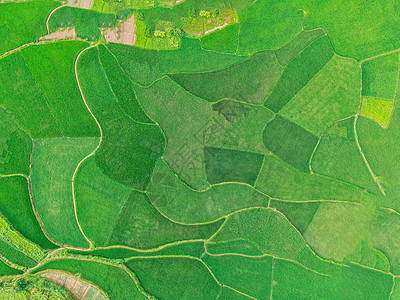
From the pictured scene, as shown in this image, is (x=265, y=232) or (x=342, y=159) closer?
(x=265, y=232)

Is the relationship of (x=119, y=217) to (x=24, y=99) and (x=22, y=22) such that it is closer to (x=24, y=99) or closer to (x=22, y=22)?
(x=24, y=99)

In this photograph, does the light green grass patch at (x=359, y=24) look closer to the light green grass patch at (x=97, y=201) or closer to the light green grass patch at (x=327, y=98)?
the light green grass patch at (x=327, y=98)

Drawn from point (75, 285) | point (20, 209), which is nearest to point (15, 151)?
point (20, 209)

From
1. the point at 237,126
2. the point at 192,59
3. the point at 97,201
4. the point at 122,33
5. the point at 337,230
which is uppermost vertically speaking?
the point at 122,33

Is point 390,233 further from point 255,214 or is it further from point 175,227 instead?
point 175,227

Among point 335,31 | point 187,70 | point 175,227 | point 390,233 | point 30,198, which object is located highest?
point 187,70

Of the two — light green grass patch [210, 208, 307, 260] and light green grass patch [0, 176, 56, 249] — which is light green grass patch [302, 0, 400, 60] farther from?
light green grass patch [0, 176, 56, 249]

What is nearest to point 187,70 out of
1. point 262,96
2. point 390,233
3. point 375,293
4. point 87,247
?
point 262,96

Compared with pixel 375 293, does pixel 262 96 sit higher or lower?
higher
